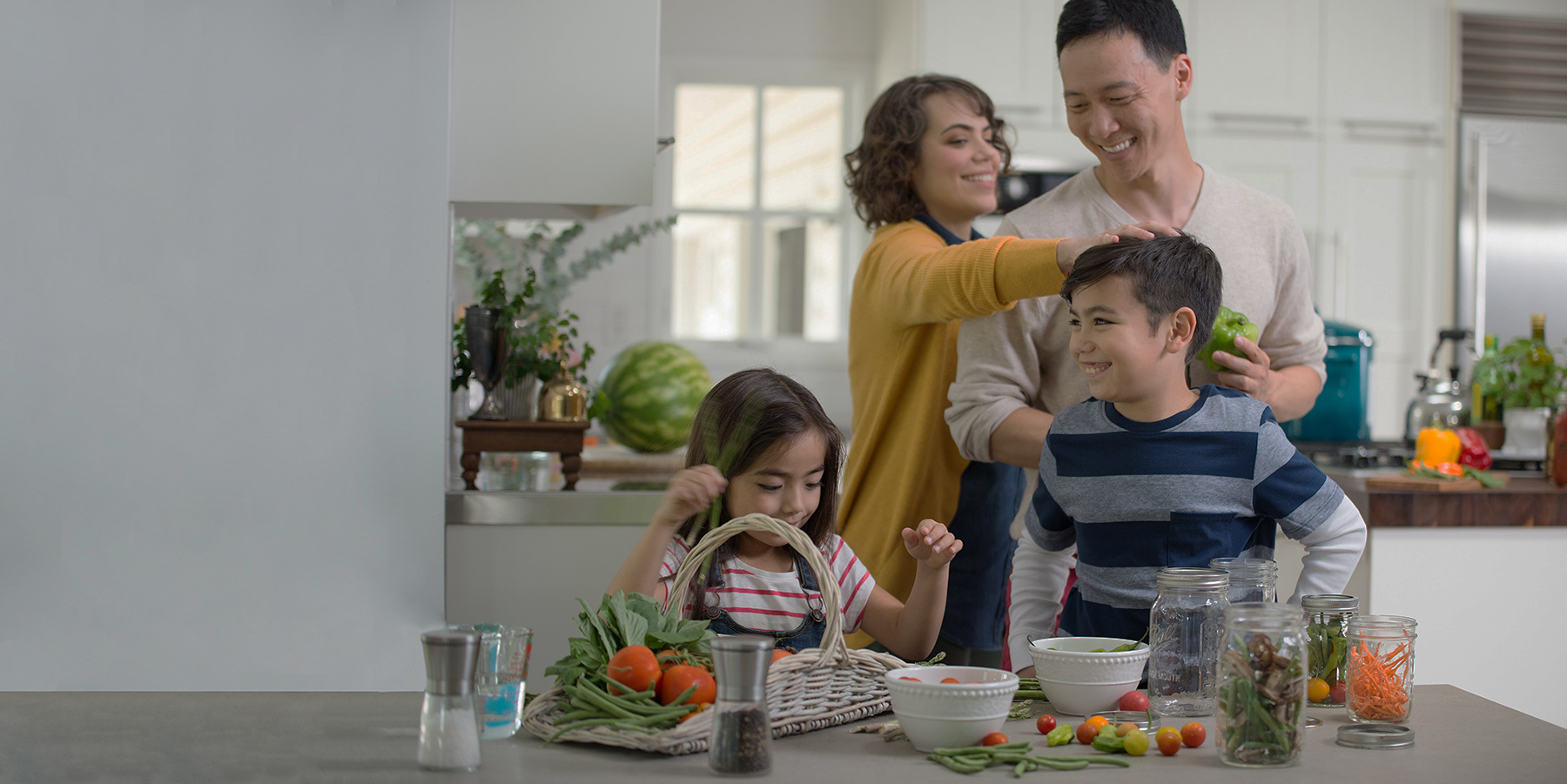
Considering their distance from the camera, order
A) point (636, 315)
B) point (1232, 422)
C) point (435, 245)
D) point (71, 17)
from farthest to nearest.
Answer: point (636, 315) → point (435, 245) → point (71, 17) → point (1232, 422)

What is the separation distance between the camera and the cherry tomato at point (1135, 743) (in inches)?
35.8

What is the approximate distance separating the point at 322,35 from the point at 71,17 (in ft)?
1.11

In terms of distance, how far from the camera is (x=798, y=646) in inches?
51.3

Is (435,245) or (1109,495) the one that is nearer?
(1109,495)

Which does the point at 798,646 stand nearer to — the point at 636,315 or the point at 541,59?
the point at 541,59

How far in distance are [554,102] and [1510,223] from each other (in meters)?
3.67

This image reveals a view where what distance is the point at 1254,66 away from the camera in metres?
4.04

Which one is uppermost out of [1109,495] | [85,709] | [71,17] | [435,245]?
[71,17]

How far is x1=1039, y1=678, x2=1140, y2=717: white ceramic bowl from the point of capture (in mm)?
1027

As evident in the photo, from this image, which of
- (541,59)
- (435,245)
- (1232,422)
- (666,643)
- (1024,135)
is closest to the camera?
(666,643)

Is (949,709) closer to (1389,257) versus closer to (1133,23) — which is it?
(1133,23)

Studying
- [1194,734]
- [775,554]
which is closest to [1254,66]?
[775,554]

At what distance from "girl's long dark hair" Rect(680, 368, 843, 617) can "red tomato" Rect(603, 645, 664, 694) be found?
12.2 inches

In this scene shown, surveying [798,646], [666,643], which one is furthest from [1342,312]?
[666,643]
